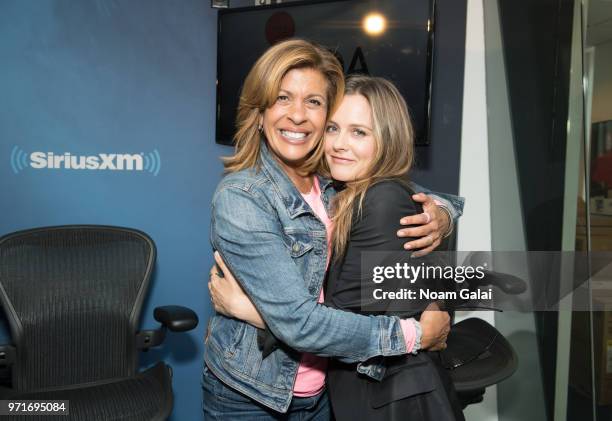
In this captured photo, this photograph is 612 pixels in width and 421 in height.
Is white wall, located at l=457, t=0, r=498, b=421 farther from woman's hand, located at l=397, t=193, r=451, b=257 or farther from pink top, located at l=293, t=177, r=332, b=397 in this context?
pink top, located at l=293, t=177, r=332, b=397

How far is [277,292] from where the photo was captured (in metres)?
1.30

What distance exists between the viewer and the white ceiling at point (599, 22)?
1701 millimetres

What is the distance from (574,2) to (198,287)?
6.56 feet

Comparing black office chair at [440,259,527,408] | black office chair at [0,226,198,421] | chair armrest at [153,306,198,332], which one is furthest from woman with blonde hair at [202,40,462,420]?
black office chair at [0,226,198,421]

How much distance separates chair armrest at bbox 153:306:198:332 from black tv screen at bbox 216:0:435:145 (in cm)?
101

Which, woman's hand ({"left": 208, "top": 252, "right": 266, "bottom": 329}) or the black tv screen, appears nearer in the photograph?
woman's hand ({"left": 208, "top": 252, "right": 266, "bottom": 329})

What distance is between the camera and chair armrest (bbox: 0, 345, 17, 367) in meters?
2.04

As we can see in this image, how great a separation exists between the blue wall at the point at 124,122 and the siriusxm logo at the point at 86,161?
0.5 inches

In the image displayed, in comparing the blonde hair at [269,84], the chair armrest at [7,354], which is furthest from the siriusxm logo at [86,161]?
the blonde hair at [269,84]

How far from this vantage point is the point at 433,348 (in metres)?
1.44

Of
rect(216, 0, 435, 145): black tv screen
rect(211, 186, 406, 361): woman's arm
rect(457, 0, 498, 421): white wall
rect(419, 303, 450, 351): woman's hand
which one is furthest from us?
rect(457, 0, 498, 421): white wall

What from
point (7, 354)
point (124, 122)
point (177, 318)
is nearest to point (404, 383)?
point (177, 318)

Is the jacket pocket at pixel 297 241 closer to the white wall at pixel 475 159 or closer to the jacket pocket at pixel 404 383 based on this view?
the jacket pocket at pixel 404 383

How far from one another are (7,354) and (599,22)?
232 cm
